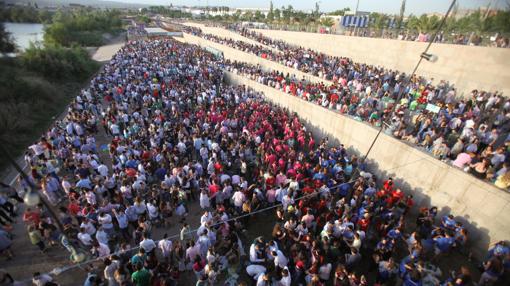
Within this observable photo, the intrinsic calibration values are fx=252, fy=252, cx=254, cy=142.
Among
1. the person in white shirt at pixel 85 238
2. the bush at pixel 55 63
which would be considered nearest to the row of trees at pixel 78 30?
the bush at pixel 55 63

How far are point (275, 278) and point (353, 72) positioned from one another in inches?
683

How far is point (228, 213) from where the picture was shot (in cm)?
847

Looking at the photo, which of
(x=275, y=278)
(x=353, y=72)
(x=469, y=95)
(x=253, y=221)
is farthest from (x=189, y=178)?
(x=469, y=95)

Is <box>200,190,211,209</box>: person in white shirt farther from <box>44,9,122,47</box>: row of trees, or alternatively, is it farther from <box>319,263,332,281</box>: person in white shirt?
<box>44,9,122,47</box>: row of trees

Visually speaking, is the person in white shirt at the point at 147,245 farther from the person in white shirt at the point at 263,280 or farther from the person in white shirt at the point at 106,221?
the person in white shirt at the point at 263,280

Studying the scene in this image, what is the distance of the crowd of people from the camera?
8750mm

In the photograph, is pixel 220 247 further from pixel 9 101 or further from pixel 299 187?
pixel 9 101

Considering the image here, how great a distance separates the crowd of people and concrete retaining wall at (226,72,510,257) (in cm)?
40

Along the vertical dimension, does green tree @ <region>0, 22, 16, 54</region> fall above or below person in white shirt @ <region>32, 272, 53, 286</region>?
above

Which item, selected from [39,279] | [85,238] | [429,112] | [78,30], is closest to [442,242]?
[429,112]

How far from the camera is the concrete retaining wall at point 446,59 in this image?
14.6m

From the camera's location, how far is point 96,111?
1645 cm

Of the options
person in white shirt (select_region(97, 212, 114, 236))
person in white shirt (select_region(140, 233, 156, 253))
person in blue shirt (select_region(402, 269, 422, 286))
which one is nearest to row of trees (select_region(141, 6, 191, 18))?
person in white shirt (select_region(97, 212, 114, 236))

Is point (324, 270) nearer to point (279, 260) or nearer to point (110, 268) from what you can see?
point (279, 260)
